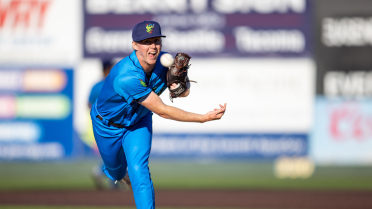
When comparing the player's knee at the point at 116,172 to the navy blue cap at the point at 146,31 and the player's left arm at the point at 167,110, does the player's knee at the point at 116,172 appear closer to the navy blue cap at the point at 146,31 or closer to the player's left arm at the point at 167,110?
the player's left arm at the point at 167,110

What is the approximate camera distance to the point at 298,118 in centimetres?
1456

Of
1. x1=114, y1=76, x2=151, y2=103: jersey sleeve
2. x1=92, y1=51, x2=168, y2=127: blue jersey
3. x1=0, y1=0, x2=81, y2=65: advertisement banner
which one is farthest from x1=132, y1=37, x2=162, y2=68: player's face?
x1=0, y1=0, x2=81, y2=65: advertisement banner

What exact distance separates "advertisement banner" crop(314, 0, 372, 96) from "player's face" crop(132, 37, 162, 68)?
342 inches

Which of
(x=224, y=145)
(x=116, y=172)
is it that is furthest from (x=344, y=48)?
(x=116, y=172)

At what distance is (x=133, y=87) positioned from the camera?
6.23m

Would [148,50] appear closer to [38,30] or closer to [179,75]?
[179,75]

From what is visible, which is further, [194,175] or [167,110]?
[194,175]

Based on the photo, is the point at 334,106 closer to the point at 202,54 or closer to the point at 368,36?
the point at 368,36

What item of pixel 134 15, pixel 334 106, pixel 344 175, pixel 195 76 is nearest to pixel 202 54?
pixel 195 76

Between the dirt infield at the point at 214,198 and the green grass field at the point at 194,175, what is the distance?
123 cm

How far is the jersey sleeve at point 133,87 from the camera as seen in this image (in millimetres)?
6230

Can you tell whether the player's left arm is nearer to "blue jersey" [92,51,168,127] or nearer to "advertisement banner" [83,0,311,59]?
"blue jersey" [92,51,168,127]

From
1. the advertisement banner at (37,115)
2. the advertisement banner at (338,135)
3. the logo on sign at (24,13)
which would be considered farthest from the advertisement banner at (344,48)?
the logo on sign at (24,13)

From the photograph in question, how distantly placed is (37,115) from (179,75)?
29.0 feet
